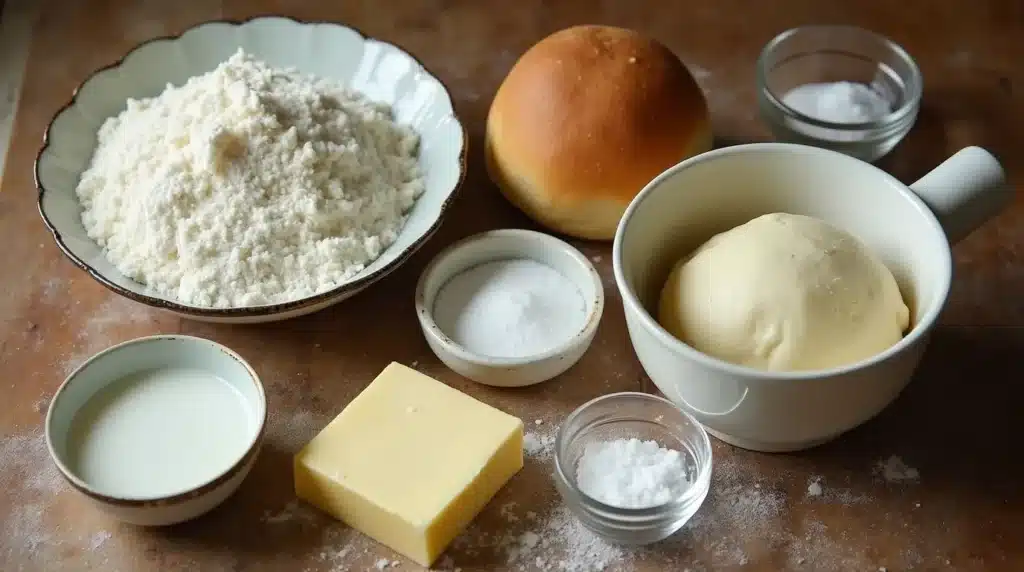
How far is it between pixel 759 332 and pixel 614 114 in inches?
12.2

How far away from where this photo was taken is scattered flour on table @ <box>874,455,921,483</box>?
3.02 feet

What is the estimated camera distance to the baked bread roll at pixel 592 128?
1073 mm

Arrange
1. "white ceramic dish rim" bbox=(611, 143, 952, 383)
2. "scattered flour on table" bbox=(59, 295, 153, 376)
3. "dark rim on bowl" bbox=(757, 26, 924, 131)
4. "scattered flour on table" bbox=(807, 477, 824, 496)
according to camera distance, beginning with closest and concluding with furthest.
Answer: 1. "white ceramic dish rim" bbox=(611, 143, 952, 383)
2. "scattered flour on table" bbox=(807, 477, 824, 496)
3. "scattered flour on table" bbox=(59, 295, 153, 376)
4. "dark rim on bowl" bbox=(757, 26, 924, 131)

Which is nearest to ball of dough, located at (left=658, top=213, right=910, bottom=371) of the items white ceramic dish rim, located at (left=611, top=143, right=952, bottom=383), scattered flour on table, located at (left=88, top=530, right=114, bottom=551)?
white ceramic dish rim, located at (left=611, top=143, right=952, bottom=383)

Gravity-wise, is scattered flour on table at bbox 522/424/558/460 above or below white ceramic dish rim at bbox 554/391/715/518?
below

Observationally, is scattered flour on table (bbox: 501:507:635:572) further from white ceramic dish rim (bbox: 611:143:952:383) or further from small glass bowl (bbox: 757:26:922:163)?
small glass bowl (bbox: 757:26:922:163)

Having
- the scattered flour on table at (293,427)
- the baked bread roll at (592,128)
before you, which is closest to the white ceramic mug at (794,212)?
the baked bread roll at (592,128)

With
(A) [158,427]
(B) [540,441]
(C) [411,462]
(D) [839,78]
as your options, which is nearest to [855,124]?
(D) [839,78]

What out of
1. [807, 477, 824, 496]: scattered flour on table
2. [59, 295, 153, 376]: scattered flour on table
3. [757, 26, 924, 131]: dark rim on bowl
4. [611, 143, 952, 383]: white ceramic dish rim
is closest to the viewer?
[611, 143, 952, 383]: white ceramic dish rim

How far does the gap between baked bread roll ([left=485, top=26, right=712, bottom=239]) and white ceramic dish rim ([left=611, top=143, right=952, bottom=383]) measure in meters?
0.11

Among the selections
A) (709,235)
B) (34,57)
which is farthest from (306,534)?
(34,57)

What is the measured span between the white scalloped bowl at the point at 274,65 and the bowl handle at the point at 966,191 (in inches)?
18.2

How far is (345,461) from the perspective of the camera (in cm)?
88

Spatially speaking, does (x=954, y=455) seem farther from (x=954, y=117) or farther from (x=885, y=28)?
(x=885, y=28)
